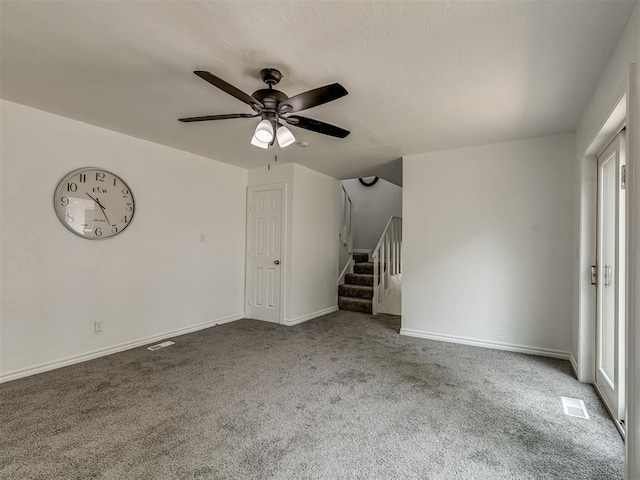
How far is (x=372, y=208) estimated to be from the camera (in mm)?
7258

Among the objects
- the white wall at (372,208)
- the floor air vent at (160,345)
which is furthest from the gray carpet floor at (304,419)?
the white wall at (372,208)

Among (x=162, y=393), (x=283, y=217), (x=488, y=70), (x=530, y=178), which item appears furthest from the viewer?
(x=283, y=217)

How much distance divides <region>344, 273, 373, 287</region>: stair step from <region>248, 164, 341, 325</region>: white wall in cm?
44

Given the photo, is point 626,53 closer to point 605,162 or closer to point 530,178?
point 605,162

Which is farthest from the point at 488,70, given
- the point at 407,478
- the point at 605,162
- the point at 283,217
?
the point at 283,217

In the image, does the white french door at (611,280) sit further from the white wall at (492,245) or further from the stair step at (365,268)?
the stair step at (365,268)

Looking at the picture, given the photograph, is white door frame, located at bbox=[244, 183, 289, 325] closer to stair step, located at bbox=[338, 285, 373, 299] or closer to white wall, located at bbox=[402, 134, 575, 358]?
stair step, located at bbox=[338, 285, 373, 299]

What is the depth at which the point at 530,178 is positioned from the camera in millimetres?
3418

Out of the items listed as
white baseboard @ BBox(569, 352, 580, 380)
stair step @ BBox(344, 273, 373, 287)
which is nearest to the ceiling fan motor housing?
white baseboard @ BBox(569, 352, 580, 380)

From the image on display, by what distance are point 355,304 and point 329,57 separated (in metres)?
4.05

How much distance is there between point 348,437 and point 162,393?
4.76ft

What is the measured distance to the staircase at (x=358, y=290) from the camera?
17.4 feet

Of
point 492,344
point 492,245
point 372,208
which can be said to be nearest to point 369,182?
point 372,208

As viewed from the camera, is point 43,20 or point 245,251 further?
point 245,251
